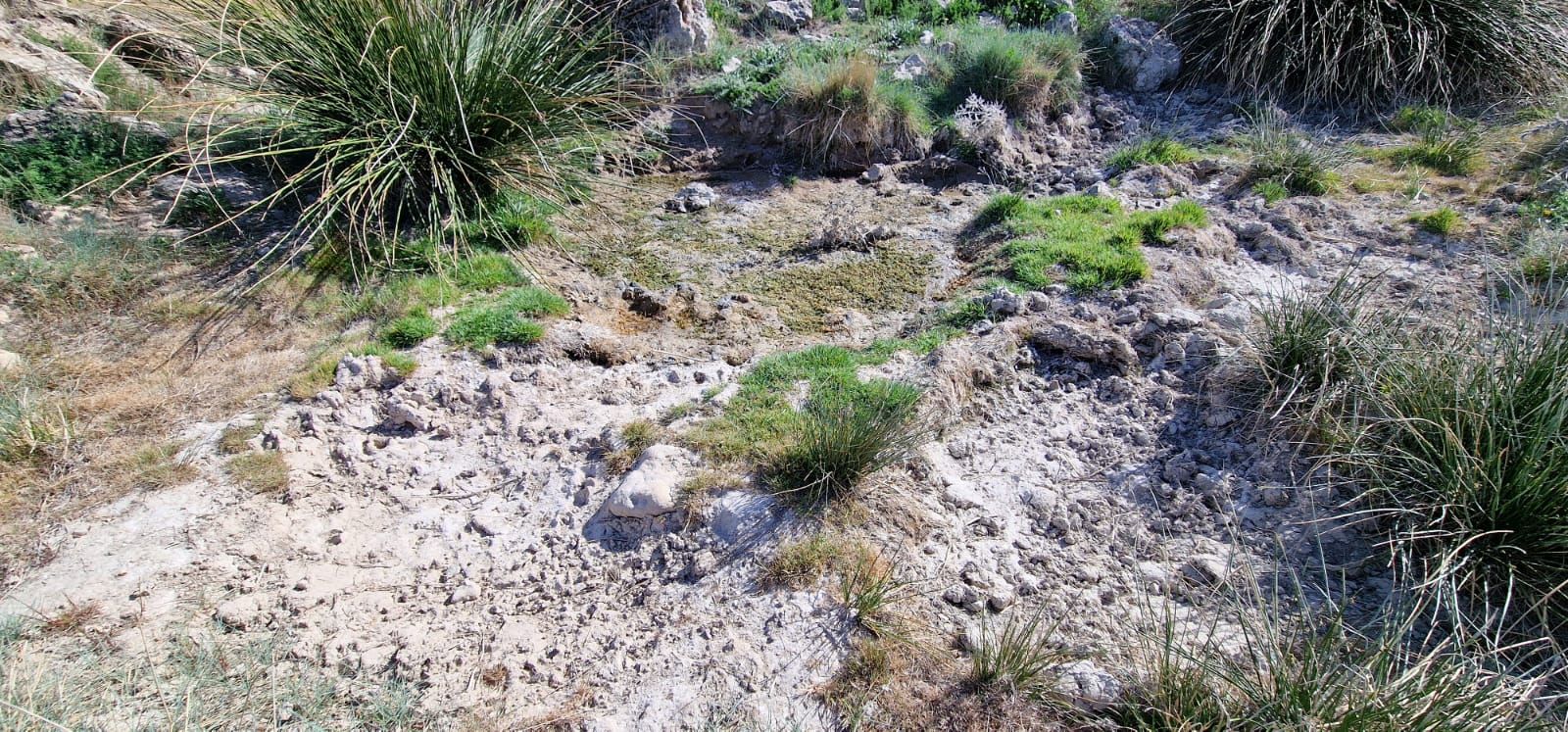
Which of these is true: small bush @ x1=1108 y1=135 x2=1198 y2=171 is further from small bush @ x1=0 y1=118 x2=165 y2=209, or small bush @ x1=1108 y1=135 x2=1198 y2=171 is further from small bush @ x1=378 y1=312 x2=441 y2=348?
small bush @ x1=0 y1=118 x2=165 y2=209

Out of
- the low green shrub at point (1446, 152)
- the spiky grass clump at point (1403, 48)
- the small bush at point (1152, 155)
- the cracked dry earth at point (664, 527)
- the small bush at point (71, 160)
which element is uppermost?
the spiky grass clump at point (1403, 48)

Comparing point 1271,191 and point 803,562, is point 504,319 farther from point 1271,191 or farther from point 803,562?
point 1271,191

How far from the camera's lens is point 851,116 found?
6.16 metres

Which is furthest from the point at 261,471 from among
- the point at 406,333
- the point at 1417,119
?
the point at 1417,119

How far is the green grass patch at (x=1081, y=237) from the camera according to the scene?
4477 mm

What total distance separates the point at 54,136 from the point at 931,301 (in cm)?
526

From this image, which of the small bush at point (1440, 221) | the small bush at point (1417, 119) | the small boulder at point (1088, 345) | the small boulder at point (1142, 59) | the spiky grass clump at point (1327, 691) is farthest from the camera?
the small boulder at point (1142, 59)

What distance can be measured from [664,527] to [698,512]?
0.15m

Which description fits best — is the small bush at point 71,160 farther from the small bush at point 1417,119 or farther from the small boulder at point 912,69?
the small bush at point 1417,119

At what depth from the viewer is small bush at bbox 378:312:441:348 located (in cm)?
395

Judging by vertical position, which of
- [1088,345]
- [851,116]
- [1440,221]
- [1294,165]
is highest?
[851,116]

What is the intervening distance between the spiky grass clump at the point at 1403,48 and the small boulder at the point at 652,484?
6.14m

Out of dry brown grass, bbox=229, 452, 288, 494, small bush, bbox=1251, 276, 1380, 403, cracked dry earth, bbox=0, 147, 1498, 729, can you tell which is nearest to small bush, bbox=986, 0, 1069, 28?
cracked dry earth, bbox=0, 147, 1498, 729

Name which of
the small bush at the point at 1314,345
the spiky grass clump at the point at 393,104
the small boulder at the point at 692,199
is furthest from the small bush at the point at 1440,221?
the spiky grass clump at the point at 393,104
